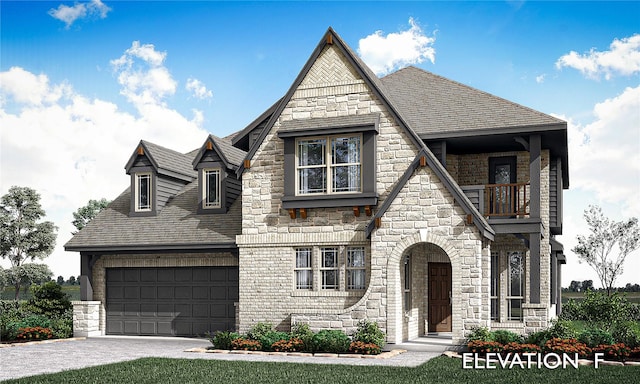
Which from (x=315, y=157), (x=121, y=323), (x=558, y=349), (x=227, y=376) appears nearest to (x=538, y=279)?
(x=558, y=349)

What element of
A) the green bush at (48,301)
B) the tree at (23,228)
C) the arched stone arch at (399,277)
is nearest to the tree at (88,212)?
the tree at (23,228)

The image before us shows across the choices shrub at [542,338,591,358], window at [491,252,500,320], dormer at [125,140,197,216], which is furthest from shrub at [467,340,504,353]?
dormer at [125,140,197,216]

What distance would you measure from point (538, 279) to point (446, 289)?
4478 millimetres

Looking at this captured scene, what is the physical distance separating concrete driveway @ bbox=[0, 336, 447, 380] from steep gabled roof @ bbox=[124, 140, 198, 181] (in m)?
6.01

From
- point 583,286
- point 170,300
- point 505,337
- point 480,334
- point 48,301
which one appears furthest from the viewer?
point 583,286

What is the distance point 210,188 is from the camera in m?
25.8

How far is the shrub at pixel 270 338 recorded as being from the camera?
65.5ft

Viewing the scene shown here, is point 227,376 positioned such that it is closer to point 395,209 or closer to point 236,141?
point 395,209

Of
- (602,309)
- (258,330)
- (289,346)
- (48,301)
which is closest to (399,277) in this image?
Answer: (289,346)

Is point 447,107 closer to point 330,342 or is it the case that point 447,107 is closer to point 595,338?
point 330,342

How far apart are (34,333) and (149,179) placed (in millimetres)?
6353

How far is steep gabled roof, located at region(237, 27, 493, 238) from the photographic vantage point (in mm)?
19938

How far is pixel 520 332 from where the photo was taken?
66.3 ft

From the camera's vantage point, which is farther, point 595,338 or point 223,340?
point 223,340
